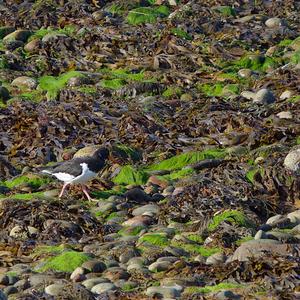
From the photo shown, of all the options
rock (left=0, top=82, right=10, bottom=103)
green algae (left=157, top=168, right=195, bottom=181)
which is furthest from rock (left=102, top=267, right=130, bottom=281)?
rock (left=0, top=82, right=10, bottom=103)

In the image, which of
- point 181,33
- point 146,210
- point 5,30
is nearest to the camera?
point 146,210

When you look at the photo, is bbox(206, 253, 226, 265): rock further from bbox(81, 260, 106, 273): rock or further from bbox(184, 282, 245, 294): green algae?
bbox(81, 260, 106, 273): rock

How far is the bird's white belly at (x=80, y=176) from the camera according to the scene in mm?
9891

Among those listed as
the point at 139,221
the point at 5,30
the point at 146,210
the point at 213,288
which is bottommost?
the point at 5,30

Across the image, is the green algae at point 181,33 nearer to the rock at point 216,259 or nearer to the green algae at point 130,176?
the green algae at point 130,176

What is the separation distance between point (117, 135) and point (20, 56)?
12.6ft

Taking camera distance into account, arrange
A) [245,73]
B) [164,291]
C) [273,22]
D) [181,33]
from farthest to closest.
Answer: [273,22] < [181,33] < [245,73] < [164,291]

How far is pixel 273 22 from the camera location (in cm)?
1711

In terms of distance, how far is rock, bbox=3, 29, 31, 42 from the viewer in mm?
16109

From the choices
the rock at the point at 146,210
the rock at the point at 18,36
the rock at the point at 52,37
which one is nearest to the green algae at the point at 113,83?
the rock at the point at 52,37

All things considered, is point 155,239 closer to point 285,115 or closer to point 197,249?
point 197,249

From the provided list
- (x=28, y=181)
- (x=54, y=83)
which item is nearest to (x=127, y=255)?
(x=28, y=181)

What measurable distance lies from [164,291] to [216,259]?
932 mm

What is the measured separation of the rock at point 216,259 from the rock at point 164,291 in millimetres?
734
